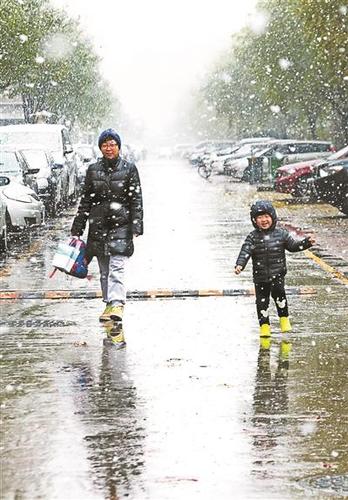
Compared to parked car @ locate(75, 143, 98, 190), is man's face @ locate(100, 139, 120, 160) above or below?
below

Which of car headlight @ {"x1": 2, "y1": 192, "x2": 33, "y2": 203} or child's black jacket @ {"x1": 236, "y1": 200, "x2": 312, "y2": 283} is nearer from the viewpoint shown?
child's black jacket @ {"x1": 236, "y1": 200, "x2": 312, "y2": 283}


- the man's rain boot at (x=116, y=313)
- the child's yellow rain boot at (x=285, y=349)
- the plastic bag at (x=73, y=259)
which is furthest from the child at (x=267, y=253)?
the plastic bag at (x=73, y=259)

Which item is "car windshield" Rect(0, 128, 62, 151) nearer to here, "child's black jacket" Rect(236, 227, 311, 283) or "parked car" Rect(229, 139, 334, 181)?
"parked car" Rect(229, 139, 334, 181)

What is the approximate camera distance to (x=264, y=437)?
6.34m

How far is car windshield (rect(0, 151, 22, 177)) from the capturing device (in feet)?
72.1

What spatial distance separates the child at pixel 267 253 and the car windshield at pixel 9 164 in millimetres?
12782

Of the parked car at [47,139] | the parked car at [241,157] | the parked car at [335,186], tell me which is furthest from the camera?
the parked car at [241,157]

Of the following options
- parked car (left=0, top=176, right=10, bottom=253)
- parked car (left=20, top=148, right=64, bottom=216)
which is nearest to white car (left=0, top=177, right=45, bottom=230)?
parked car (left=0, top=176, right=10, bottom=253)

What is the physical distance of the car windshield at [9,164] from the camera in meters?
22.0

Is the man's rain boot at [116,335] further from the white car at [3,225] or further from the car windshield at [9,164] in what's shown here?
the car windshield at [9,164]

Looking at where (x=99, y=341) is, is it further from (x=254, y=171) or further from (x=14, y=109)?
(x=14, y=109)

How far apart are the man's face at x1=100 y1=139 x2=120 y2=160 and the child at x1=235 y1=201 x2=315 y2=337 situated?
130cm

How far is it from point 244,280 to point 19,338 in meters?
4.35

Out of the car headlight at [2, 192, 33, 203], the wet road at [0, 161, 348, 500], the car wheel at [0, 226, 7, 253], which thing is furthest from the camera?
the car headlight at [2, 192, 33, 203]
